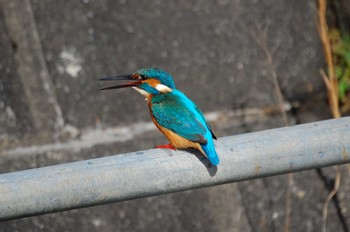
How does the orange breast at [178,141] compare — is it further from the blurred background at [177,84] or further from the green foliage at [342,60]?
the green foliage at [342,60]

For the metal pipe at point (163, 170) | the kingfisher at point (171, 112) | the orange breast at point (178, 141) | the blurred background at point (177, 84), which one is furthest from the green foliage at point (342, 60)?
the metal pipe at point (163, 170)

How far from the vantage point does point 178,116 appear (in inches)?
95.1

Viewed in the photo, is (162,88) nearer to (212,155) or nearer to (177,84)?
(177,84)

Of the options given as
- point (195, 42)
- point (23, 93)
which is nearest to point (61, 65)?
point (23, 93)

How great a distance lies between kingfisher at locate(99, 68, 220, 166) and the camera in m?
2.25

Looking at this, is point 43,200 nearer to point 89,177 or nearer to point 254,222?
point 89,177

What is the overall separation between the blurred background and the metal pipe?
51.9 inches

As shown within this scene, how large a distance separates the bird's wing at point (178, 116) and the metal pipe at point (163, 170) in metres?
0.55

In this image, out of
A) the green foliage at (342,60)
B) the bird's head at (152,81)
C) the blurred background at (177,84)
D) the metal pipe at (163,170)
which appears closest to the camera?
the metal pipe at (163,170)

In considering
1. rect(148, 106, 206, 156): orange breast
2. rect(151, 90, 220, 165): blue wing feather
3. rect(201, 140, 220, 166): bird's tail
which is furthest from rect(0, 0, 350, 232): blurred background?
rect(201, 140, 220, 166): bird's tail

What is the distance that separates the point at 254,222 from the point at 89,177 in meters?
1.70

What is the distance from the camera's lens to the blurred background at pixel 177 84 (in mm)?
2910

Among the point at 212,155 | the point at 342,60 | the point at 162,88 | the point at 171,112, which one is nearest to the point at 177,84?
the point at 162,88

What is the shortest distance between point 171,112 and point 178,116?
0.14ft
